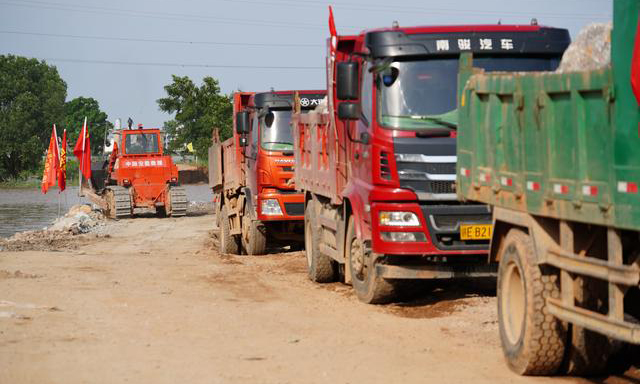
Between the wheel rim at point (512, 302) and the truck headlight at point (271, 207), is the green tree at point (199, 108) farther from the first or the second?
the wheel rim at point (512, 302)

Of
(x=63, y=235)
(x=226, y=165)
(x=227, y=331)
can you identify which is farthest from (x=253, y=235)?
(x=63, y=235)

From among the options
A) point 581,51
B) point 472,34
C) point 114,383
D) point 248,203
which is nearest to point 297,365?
point 114,383

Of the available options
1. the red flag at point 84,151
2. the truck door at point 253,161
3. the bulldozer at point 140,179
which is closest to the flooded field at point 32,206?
the red flag at point 84,151

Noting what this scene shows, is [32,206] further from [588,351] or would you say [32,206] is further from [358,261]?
[588,351]

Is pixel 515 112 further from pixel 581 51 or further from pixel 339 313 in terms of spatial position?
pixel 339 313

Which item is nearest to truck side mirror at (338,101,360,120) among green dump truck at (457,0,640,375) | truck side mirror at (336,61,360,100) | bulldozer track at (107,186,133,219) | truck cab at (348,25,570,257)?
truck cab at (348,25,570,257)

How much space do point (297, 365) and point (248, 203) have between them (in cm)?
1126

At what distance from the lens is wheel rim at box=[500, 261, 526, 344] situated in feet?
27.4

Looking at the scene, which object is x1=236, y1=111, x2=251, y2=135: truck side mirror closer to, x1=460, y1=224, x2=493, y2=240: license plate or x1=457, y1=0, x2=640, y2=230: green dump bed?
x1=460, y1=224, x2=493, y2=240: license plate

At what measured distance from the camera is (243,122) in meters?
19.2

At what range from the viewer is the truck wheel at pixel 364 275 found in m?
12.2

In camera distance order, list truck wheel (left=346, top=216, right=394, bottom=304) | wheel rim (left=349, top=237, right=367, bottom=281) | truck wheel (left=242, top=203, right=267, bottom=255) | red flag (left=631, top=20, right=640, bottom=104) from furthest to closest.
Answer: truck wheel (left=242, top=203, right=267, bottom=255), wheel rim (left=349, top=237, right=367, bottom=281), truck wheel (left=346, top=216, right=394, bottom=304), red flag (left=631, top=20, right=640, bottom=104)

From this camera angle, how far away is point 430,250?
11477mm

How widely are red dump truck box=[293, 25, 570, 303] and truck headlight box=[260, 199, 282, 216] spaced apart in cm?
647
